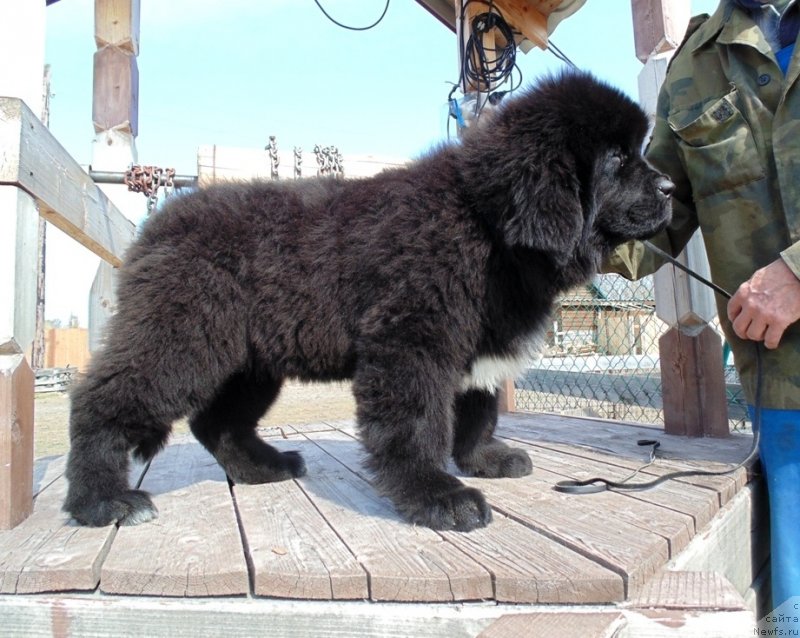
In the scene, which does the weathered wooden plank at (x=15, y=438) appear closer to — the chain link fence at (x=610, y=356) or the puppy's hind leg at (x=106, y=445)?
the puppy's hind leg at (x=106, y=445)

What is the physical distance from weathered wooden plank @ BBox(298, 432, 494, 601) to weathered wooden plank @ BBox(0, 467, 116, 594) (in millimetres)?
653

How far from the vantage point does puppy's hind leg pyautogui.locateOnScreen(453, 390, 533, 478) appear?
2494 millimetres

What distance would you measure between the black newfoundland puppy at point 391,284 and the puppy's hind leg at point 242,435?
0.89 ft

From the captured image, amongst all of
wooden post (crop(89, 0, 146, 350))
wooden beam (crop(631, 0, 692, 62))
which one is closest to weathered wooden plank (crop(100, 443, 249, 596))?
wooden post (crop(89, 0, 146, 350))

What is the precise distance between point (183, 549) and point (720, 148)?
96.5 inches

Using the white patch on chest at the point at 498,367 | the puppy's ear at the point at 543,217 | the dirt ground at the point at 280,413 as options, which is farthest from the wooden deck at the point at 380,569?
the dirt ground at the point at 280,413

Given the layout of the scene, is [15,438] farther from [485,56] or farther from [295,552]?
[485,56]

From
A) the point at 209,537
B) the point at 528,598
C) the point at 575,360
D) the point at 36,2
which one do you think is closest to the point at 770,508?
the point at 528,598

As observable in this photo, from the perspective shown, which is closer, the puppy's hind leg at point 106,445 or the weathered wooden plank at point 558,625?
the weathered wooden plank at point 558,625

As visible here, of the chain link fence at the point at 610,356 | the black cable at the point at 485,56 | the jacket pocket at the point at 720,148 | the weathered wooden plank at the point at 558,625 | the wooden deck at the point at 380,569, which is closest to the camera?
the weathered wooden plank at the point at 558,625

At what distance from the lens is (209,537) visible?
5.88ft

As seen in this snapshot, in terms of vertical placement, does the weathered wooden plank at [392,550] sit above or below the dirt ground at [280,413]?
above

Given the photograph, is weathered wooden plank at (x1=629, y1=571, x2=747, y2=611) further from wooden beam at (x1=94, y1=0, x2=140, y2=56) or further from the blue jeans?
wooden beam at (x1=94, y1=0, x2=140, y2=56)

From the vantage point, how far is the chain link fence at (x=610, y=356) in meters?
5.27
